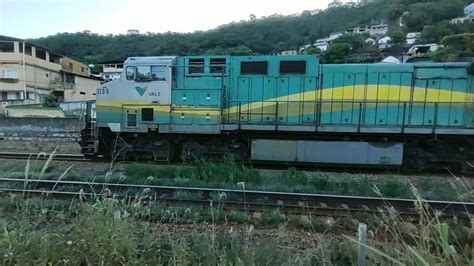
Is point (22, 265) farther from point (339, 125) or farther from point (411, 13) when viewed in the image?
point (411, 13)

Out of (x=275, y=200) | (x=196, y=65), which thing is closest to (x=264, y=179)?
(x=275, y=200)

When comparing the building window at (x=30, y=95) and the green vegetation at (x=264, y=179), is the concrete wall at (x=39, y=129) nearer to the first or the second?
the green vegetation at (x=264, y=179)

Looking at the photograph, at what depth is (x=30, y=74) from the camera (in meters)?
52.9

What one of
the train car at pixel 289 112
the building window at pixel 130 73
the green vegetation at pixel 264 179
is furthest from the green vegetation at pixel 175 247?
the building window at pixel 130 73

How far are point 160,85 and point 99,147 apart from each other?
318cm

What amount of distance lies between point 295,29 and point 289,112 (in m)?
88.2

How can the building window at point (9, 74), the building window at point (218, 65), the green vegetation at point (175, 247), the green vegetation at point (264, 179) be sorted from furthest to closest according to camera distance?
1. the building window at point (9, 74)
2. the building window at point (218, 65)
3. the green vegetation at point (264, 179)
4. the green vegetation at point (175, 247)

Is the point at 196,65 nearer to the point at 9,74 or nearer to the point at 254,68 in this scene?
the point at 254,68

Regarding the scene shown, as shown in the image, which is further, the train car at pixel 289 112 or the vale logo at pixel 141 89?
the vale logo at pixel 141 89

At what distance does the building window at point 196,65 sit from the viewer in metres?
12.1

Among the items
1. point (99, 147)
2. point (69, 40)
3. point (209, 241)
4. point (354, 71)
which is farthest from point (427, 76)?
point (69, 40)

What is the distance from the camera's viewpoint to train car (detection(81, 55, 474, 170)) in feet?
36.6

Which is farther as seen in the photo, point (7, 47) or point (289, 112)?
point (7, 47)

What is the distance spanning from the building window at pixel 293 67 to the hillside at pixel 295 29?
178ft
